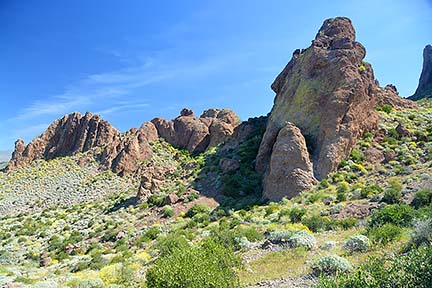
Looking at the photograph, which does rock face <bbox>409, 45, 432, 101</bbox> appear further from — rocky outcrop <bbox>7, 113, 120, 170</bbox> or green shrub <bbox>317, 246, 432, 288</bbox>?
green shrub <bbox>317, 246, 432, 288</bbox>

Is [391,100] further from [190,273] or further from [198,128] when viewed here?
[190,273]

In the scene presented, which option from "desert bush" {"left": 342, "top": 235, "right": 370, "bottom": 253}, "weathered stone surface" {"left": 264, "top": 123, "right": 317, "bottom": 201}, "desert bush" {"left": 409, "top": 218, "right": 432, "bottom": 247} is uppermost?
"weathered stone surface" {"left": 264, "top": 123, "right": 317, "bottom": 201}

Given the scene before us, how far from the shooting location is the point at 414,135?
30.6 meters

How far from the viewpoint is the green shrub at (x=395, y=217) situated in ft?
46.2

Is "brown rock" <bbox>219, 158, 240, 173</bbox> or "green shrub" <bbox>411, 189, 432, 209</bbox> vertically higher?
"brown rock" <bbox>219, 158, 240, 173</bbox>

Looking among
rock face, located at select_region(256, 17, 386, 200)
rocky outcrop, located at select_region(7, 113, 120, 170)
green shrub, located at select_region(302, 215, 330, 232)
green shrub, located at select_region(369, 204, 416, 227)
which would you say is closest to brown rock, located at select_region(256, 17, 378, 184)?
rock face, located at select_region(256, 17, 386, 200)

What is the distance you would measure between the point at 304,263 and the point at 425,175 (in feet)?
46.4

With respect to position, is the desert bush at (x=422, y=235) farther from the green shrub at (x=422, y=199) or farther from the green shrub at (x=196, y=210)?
the green shrub at (x=196, y=210)

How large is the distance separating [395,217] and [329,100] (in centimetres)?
1648

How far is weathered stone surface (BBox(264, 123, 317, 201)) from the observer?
25.2 metres

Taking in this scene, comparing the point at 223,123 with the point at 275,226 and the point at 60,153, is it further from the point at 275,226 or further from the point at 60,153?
the point at 275,226

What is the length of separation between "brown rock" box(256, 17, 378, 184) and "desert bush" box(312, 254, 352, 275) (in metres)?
16.0

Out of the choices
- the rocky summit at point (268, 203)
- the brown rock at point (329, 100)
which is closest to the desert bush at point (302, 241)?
the rocky summit at point (268, 203)

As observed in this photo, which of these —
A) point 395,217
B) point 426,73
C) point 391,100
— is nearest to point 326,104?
point 391,100
